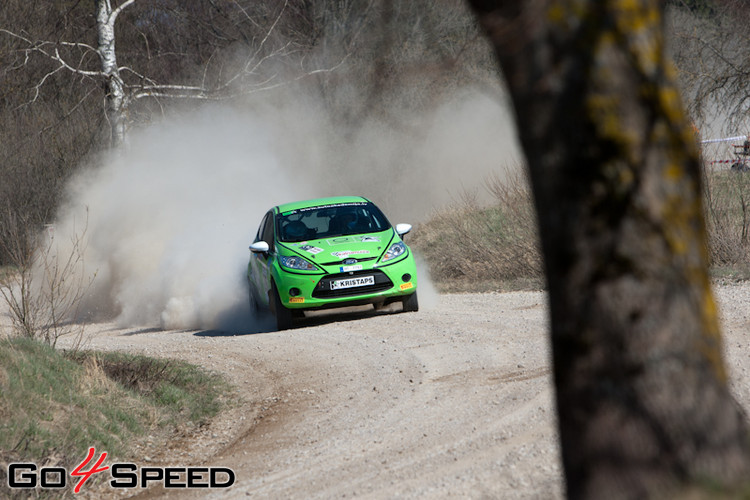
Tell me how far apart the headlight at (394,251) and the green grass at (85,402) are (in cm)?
354

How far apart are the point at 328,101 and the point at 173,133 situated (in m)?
6.83


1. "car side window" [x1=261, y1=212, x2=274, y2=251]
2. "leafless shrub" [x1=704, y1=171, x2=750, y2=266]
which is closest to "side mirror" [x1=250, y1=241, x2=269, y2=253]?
"car side window" [x1=261, y1=212, x2=274, y2=251]

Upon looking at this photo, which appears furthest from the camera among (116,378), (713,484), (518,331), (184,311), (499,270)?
(499,270)

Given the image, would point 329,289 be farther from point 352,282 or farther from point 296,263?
point 296,263

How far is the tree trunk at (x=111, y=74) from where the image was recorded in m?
22.4

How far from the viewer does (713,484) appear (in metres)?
2.46

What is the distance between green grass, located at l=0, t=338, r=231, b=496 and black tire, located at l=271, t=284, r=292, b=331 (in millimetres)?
2631

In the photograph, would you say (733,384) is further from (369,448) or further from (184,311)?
(184,311)

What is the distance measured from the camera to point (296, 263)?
12109 mm

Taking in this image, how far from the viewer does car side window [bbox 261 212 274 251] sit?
1312 centimetres

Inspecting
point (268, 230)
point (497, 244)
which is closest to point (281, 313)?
point (268, 230)

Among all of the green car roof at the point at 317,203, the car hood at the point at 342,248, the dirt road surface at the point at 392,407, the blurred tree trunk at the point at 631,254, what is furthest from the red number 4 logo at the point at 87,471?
the green car roof at the point at 317,203

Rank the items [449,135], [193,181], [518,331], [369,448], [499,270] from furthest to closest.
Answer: [449,135] < [193,181] < [499,270] < [518,331] < [369,448]

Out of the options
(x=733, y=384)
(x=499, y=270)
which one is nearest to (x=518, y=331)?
(x=733, y=384)
